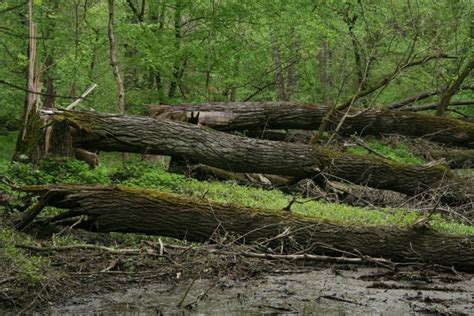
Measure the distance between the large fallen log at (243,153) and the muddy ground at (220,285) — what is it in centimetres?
371

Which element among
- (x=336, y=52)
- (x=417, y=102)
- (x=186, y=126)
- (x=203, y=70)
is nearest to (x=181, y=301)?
(x=186, y=126)

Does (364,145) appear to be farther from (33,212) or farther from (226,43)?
(33,212)

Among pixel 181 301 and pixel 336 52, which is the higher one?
pixel 336 52

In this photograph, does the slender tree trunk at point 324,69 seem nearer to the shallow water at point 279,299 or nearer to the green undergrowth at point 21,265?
the shallow water at point 279,299

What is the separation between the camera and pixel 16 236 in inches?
301

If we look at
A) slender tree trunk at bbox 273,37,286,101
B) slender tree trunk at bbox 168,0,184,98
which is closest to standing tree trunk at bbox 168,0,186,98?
slender tree trunk at bbox 168,0,184,98

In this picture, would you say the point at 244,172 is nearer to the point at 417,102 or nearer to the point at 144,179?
the point at 144,179

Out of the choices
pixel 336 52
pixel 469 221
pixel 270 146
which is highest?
pixel 336 52

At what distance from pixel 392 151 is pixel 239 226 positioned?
7569 mm

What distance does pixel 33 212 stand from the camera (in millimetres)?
7805

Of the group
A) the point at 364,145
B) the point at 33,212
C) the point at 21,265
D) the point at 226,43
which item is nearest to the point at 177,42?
the point at 226,43

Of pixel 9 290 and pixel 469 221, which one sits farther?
pixel 469 221

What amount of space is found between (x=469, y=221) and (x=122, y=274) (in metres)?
6.78

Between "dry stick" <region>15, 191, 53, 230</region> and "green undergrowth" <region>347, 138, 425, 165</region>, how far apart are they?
8323 millimetres
